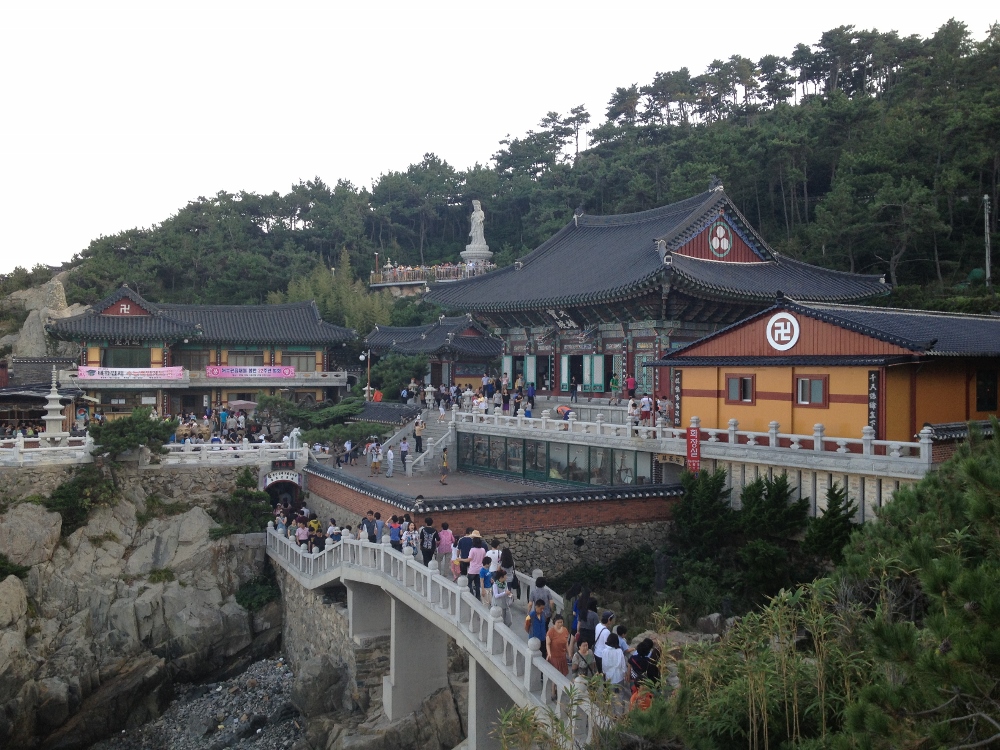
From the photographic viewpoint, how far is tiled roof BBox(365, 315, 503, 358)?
41.8 meters

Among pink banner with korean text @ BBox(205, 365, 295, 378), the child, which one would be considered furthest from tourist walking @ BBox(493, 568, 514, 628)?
pink banner with korean text @ BBox(205, 365, 295, 378)

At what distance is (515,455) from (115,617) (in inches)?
507

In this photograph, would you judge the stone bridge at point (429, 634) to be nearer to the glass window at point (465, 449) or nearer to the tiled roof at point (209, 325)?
the glass window at point (465, 449)

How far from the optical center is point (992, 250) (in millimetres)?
37156

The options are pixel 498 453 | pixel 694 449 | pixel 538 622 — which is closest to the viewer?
pixel 538 622

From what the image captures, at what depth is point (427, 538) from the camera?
1752cm

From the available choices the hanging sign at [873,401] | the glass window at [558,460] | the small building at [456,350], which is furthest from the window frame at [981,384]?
the small building at [456,350]

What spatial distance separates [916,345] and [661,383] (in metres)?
11.5

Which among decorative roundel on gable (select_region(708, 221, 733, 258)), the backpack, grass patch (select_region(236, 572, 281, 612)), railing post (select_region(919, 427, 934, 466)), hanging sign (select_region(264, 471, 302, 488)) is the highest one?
decorative roundel on gable (select_region(708, 221, 733, 258))

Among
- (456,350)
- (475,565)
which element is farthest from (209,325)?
(475,565)

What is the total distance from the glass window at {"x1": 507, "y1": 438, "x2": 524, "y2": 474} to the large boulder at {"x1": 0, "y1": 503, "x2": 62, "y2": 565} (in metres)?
14.0

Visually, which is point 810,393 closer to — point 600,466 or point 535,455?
point 600,466

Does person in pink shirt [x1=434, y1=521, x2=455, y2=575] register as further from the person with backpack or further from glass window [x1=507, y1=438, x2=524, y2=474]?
glass window [x1=507, y1=438, x2=524, y2=474]

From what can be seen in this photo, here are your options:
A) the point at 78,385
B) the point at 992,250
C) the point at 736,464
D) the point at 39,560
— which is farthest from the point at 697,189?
the point at 39,560
